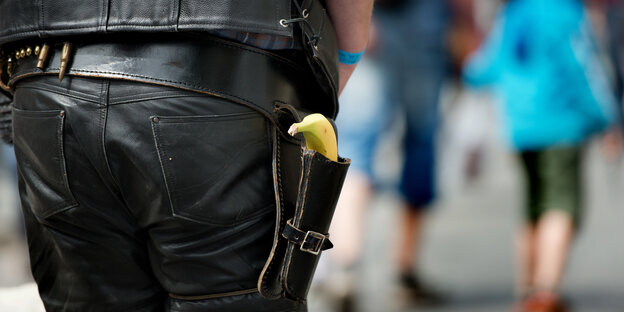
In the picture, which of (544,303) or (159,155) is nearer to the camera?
(159,155)

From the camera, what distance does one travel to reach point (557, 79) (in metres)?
4.10

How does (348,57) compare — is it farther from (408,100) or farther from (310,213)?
(408,100)

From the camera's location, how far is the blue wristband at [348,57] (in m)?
1.93

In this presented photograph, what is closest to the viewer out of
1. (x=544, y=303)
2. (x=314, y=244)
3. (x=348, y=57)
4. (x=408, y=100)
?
(x=314, y=244)

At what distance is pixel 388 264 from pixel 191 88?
13.1 feet

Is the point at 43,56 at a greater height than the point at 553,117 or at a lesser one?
lesser

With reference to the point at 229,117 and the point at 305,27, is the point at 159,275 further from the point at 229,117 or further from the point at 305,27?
the point at 305,27

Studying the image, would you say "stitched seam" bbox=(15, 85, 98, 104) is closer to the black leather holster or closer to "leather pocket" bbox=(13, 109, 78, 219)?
"leather pocket" bbox=(13, 109, 78, 219)

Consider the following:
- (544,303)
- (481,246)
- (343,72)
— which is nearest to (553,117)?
(544,303)

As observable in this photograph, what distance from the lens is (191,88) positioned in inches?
61.8

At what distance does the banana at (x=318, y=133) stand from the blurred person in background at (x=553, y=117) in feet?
8.55

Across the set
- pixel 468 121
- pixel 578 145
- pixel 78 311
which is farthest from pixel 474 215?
pixel 78 311

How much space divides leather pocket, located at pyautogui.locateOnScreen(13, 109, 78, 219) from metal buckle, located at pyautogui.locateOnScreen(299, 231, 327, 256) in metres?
0.47

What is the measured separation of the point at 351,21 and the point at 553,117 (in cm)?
252
